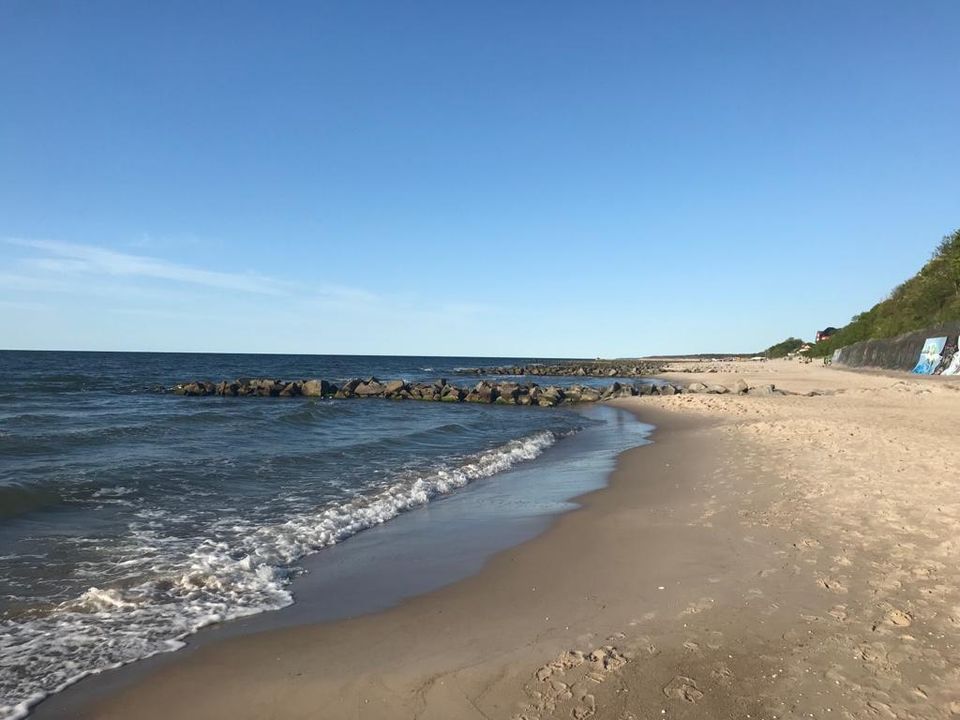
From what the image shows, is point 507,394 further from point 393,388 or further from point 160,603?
→ point 160,603

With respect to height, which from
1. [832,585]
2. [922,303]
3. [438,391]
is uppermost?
[922,303]

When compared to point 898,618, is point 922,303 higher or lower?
higher

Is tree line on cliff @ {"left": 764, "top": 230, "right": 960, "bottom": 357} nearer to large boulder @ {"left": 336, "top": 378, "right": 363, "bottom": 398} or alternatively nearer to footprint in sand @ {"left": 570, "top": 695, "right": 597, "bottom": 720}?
large boulder @ {"left": 336, "top": 378, "right": 363, "bottom": 398}

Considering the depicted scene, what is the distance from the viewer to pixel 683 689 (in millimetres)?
3549

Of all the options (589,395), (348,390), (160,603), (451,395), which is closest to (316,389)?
(348,390)

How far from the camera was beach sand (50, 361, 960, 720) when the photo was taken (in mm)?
3502

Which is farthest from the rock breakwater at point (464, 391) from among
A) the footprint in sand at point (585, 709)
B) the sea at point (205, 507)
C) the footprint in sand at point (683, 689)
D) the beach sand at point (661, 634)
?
the footprint in sand at point (585, 709)

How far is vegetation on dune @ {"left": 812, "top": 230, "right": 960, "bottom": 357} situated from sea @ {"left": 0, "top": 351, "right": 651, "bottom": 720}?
124 feet

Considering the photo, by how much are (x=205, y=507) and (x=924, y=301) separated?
54.9 metres

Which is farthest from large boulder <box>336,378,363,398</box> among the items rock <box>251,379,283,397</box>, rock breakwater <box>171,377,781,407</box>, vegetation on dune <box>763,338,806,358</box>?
vegetation on dune <box>763,338,806,358</box>

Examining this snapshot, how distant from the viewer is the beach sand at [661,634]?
350cm

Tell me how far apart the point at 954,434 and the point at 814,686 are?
12.0 meters

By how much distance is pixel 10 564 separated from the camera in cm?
639

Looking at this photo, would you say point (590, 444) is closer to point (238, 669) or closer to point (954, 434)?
point (954, 434)
